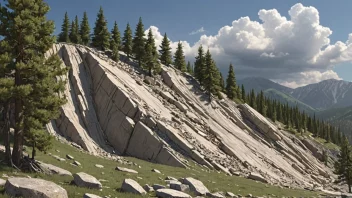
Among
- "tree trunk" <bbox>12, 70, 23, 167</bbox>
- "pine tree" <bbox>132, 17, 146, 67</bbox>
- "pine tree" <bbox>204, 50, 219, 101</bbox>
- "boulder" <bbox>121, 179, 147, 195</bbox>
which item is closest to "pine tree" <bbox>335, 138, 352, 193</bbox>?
"pine tree" <bbox>204, 50, 219, 101</bbox>

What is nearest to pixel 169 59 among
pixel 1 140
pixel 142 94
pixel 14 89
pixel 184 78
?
pixel 184 78

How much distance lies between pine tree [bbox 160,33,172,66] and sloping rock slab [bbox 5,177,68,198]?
3226 inches

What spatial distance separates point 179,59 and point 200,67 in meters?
12.1

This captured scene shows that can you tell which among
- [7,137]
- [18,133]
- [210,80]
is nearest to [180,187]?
[18,133]

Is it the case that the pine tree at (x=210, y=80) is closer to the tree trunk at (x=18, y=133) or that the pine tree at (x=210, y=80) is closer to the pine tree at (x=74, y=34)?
the pine tree at (x=74, y=34)

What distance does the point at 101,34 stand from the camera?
86250 millimetres

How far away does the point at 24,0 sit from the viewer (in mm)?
25172

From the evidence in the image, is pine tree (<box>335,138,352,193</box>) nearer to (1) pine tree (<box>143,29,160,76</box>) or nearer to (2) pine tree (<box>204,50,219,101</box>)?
(2) pine tree (<box>204,50,219,101</box>)

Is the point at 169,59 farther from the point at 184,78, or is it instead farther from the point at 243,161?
the point at 243,161

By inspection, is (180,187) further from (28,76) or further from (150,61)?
(150,61)

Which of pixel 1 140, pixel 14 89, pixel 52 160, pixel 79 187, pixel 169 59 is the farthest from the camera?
pixel 169 59

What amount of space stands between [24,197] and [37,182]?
1310 millimetres

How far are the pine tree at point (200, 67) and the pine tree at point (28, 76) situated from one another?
6564cm

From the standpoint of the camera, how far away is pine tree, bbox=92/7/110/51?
3403 inches
